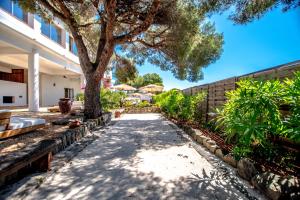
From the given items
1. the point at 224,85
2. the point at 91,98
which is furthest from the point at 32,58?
the point at 224,85

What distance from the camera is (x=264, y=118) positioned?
3578 millimetres

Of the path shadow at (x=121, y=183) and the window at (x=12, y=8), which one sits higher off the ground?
the window at (x=12, y=8)

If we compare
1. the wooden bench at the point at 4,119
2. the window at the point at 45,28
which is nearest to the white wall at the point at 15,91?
the window at the point at 45,28

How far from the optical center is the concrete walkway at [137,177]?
122 inches

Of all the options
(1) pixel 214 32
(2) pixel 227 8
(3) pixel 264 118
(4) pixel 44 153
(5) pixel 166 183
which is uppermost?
(1) pixel 214 32

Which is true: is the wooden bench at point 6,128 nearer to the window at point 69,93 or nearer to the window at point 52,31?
the window at point 52,31

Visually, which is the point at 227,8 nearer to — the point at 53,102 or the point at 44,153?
the point at 44,153

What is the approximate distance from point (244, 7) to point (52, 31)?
43.1ft

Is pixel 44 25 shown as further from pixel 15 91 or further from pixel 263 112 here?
pixel 263 112

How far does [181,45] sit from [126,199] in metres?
8.01

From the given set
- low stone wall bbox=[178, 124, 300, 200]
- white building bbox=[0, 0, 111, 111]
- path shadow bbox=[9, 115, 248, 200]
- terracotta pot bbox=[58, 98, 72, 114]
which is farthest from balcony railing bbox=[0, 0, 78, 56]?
low stone wall bbox=[178, 124, 300, 200]

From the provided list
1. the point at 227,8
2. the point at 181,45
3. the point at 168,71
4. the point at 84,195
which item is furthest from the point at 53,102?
the point at 84,195

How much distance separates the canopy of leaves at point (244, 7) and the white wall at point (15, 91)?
15.1 m

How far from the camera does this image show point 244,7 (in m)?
6.67
